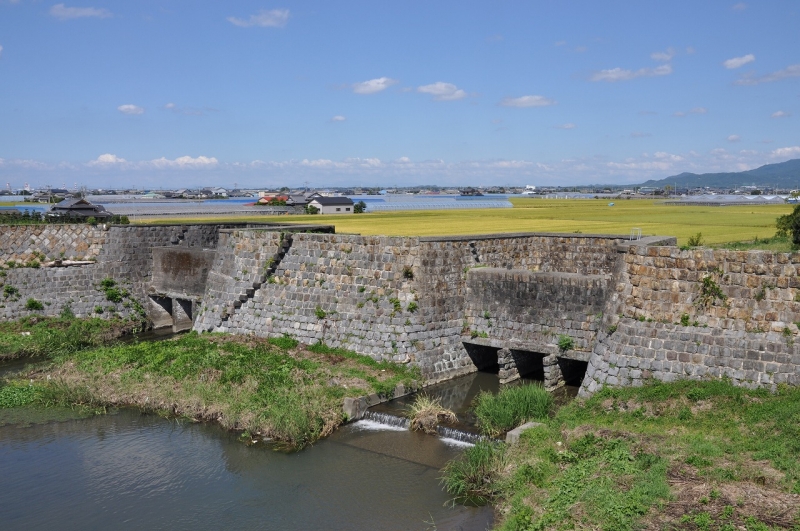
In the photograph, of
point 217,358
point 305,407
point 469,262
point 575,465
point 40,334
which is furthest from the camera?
point 40,334

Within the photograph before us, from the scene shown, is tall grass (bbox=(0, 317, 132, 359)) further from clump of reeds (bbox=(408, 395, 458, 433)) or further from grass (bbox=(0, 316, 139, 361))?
clump of reeds (bbox=(408, 395, 458, 433))

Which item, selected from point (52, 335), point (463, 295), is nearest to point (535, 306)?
point (463, 295)

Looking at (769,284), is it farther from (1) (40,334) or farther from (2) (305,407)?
(1) (40,334)

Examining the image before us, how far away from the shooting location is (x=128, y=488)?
1410cm

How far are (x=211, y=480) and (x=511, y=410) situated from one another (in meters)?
6.32

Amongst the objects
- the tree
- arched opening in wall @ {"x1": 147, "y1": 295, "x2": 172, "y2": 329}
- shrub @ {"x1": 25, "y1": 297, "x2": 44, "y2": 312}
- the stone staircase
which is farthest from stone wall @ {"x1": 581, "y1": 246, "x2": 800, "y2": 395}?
shrub @ {"x1": 25, "y1": 297, "x2": 44, "y2": 312}

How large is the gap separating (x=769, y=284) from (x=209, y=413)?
1251cm

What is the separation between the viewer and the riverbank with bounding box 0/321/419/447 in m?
16.6

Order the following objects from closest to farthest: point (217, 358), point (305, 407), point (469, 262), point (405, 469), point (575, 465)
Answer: point (575, 465)
point (405, 469)
point (305, 407)
point (217, 358)
point (469, 262)

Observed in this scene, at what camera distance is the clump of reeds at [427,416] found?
53.3ft

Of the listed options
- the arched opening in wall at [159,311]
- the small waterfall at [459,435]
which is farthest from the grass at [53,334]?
the small waterfall at [459,435]

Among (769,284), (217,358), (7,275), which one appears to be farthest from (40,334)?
(769,284)

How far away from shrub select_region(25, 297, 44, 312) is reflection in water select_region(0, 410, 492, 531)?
11.0m

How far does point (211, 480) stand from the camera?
14414mm
